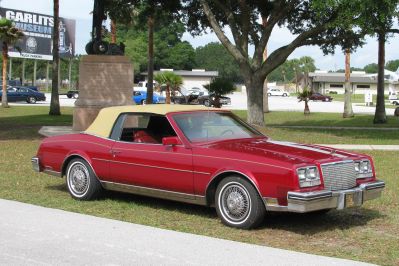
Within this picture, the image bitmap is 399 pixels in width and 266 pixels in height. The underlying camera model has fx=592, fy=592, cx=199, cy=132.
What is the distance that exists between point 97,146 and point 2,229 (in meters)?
1.93

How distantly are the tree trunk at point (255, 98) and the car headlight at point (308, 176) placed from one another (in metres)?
16.2

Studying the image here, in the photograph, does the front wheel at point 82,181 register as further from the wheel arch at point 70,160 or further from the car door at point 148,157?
the car door at point 148,157

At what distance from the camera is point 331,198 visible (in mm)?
6434

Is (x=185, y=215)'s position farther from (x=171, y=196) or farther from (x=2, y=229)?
(x=2, y=229)

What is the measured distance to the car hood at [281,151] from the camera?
662cm

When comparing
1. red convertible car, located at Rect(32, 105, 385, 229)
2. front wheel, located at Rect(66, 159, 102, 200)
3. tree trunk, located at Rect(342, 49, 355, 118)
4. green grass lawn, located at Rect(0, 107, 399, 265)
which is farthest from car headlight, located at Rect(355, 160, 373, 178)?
tree trunk, located at Rect(342, 49, 355, 118)

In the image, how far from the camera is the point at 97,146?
26.9 ft

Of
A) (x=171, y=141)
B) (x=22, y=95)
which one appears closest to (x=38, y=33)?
(x=22, y=95)

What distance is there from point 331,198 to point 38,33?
71143mm

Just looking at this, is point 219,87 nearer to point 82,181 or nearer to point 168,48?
point 82,181

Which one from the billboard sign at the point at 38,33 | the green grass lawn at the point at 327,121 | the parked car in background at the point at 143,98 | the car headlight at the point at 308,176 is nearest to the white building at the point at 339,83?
the billboard sign at the point at 38,33

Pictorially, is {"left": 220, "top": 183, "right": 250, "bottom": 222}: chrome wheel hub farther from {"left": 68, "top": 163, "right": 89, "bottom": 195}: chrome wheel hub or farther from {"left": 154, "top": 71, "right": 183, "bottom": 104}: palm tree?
{"left": 154, "top": 71, "right": 183, "bottom": 104}: palm tree

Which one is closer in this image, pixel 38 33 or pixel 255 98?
pixel 255 98

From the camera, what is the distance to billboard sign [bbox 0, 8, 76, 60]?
70688 millimetres
